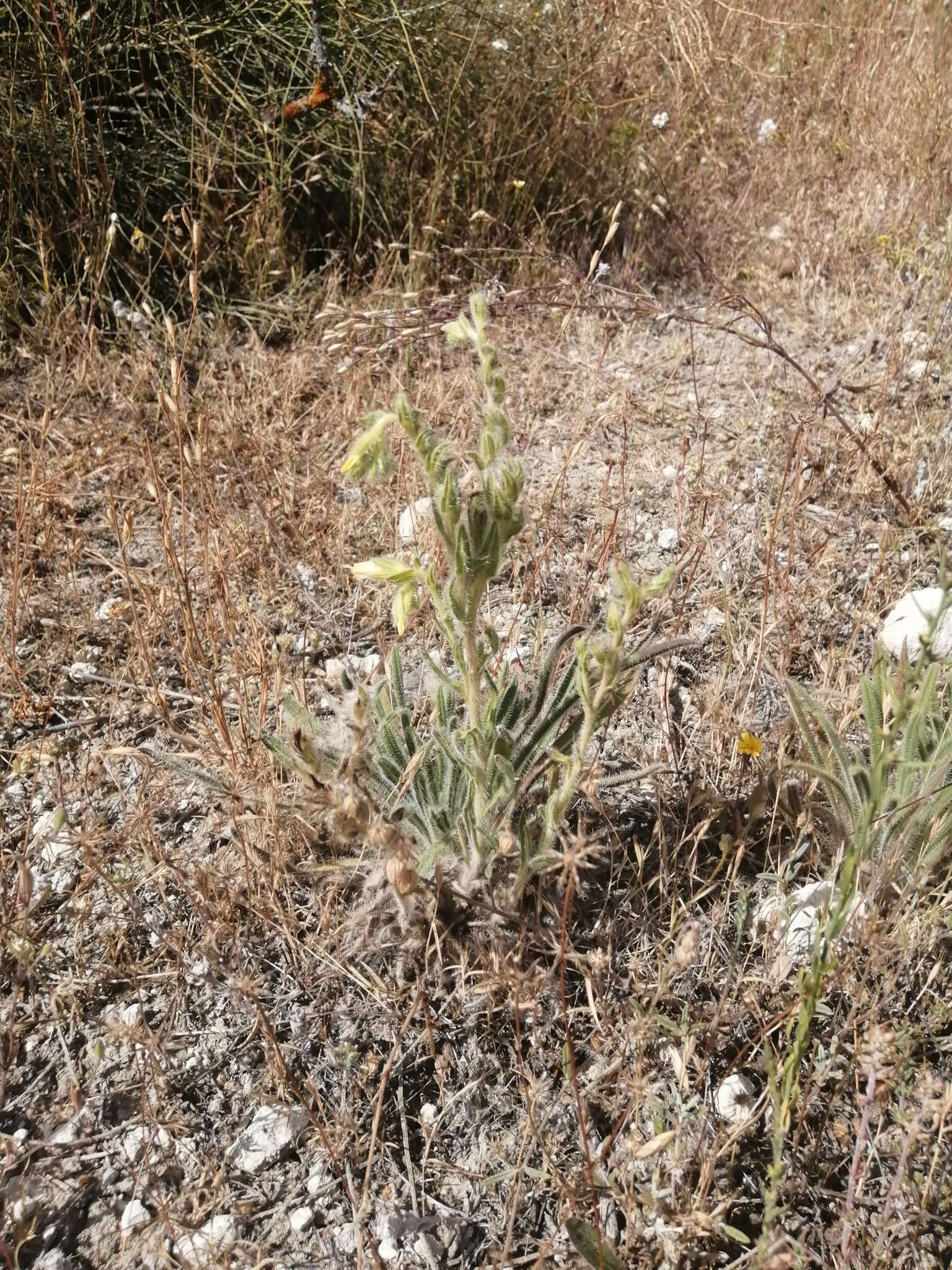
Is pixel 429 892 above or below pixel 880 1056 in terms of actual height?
below

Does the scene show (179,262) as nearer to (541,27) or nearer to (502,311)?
(502,311)

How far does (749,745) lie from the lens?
5.94 feet

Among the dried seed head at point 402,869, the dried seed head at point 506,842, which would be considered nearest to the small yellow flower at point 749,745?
the dried seed head at point 506,842

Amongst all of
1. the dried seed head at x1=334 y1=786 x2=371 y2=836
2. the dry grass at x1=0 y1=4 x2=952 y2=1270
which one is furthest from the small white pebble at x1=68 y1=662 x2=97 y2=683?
the dried seed head at x1=334 y1=786 x2=371 y2=836

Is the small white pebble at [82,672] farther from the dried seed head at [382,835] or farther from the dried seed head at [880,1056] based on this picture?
the dried seed head at [880,1056]

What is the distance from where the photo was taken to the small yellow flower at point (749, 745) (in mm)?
1800

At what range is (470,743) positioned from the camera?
146 cm

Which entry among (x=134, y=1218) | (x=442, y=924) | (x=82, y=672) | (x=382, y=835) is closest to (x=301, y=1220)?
(x=134, y=1218)

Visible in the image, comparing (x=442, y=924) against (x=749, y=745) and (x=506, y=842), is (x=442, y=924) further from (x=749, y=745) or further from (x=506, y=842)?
(x=749, y=745)

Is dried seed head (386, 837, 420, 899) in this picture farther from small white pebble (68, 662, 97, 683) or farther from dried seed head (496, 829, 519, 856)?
small white pebble (68, 662, 97, 683)

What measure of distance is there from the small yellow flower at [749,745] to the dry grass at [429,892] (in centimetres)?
5

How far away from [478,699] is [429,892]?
317 mm

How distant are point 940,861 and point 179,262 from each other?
2.91 m

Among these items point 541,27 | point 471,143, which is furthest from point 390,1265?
point 541,27
